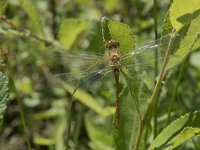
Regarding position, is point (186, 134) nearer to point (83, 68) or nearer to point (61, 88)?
point (83, 68)

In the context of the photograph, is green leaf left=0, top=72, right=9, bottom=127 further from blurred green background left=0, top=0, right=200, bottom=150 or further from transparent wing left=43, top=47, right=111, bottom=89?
blurred green background left=0, top=0, right=200, bottom=150

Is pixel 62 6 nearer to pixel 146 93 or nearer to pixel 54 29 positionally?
pixel 54 29

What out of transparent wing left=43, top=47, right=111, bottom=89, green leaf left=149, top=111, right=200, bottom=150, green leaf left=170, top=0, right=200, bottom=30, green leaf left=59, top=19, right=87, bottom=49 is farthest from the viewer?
green leaf left=59, top=19, right=87, bottom=49

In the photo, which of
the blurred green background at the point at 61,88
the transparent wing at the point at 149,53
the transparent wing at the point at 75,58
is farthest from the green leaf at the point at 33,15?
the transparent wing at the point at 149,53

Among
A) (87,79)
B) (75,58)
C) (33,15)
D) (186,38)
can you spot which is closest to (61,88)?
(33,15)

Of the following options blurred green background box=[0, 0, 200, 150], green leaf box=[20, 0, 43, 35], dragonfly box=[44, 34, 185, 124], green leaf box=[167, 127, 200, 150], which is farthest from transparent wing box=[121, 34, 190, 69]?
green leaf box=[20, 0, 43, 35]

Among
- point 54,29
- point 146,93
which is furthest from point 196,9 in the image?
point 54,29
